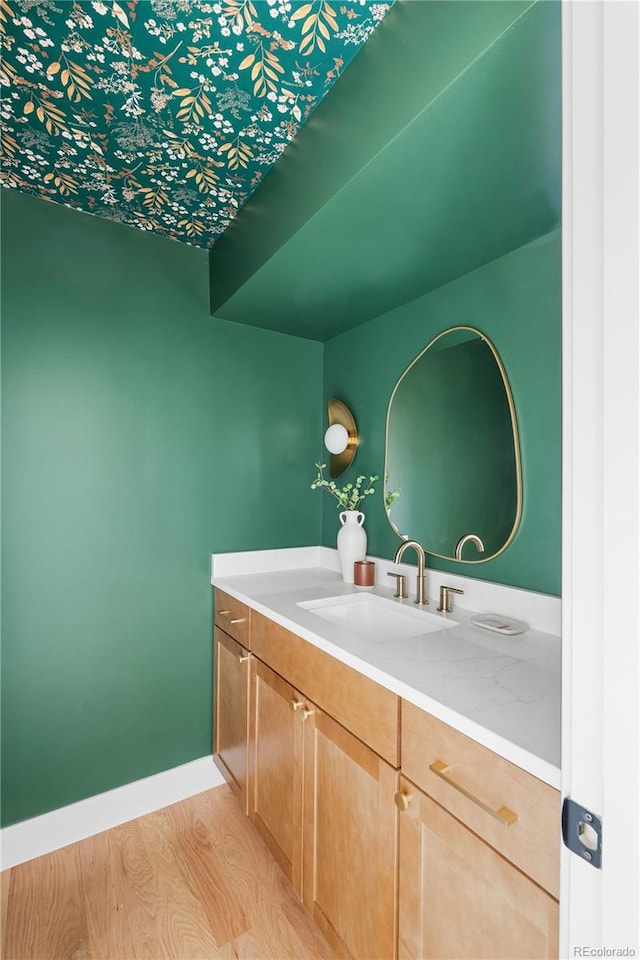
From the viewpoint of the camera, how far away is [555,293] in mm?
1370

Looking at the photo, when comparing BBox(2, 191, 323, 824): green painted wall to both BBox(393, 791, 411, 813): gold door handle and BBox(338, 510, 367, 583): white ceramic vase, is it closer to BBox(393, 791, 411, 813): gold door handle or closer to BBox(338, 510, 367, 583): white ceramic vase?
BBox(338, 510, 367, 583): white ceramic vase

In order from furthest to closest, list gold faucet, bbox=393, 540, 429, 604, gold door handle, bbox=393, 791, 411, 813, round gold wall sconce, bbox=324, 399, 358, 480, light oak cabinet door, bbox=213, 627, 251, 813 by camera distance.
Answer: round gold wall sconce, bbox=324, 399, 358, 480 → light oak cabinet door, bbox=213, 627, 251, 813 → gold faucet, bbox=393, 540, 429, 604 → gold door handle, bbox=393, 791, 411, 813

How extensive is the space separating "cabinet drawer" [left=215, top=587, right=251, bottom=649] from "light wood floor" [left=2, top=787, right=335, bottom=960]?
768 mm

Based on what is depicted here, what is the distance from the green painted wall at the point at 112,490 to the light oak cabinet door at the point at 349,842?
94cm

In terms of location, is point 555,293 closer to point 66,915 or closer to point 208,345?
point 208,345

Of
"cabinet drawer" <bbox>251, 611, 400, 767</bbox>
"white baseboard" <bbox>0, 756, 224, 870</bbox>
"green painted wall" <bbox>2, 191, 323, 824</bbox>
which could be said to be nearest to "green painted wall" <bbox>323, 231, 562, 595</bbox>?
"cabinet drawer" <bbox>251, 611, 400, 767</bbox>

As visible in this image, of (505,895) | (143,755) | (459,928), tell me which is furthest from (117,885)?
(505,895)

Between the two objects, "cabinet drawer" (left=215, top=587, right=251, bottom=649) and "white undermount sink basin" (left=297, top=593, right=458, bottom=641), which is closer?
"white undermount sink basin" (left=297, top=593, right=458, bottom=641)

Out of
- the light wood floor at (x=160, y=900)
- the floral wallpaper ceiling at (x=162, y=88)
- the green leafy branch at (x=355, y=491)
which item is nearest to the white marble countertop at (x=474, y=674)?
the green leafy branch at (x=355, y=491)

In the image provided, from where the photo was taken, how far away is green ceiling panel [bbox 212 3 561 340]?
2.89 feet

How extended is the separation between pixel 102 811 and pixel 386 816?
142 centimetres

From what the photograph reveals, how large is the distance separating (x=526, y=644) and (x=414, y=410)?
981 millimetres

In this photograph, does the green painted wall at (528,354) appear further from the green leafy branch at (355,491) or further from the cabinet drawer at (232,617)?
the cabinet drawer at (232,617)

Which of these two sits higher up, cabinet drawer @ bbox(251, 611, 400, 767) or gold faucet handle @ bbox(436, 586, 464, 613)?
gold faucet handle @ bbox(436, 586, 464, 613)
